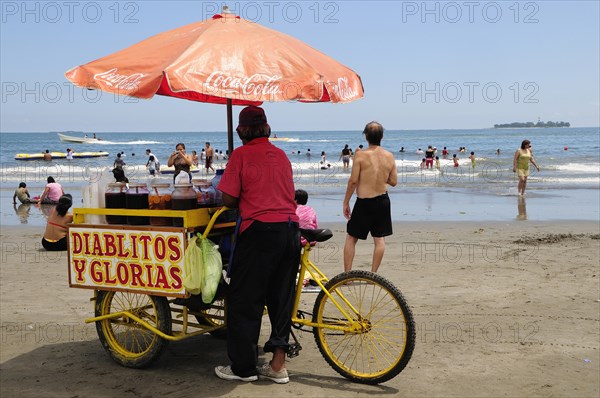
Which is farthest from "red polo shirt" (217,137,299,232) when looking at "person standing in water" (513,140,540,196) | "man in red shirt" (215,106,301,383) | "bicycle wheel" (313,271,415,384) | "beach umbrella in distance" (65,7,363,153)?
"person standing in water" (513,140,540,196)

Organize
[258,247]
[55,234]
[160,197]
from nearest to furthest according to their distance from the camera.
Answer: [258,247]
[160,197]
[55,234]

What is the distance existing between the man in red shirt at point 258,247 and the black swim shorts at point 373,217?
2.58 metres

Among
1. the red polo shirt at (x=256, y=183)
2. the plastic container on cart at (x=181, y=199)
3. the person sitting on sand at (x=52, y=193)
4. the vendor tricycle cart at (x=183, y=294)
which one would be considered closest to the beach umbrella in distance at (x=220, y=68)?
the red polo shirt at (x=256, y=183)

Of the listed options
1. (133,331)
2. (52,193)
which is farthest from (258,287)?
(52,193)

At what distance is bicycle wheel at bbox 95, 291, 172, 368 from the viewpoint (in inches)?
178

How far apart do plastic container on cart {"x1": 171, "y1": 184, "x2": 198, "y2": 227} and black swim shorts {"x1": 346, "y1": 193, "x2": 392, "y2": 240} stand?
2805 millimetres

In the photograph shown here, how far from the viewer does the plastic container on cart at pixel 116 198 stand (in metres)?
4.59

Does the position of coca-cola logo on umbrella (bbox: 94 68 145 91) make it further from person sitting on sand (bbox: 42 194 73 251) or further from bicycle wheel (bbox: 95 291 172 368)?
person sitting on sand (bbox: 42 194 73 251)

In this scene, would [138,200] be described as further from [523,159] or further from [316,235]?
[523,159]

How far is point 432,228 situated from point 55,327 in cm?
870

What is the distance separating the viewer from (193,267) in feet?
13.7

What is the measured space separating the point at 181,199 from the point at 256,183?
0.58 metres

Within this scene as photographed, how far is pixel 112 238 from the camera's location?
454cm

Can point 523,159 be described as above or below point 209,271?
above
